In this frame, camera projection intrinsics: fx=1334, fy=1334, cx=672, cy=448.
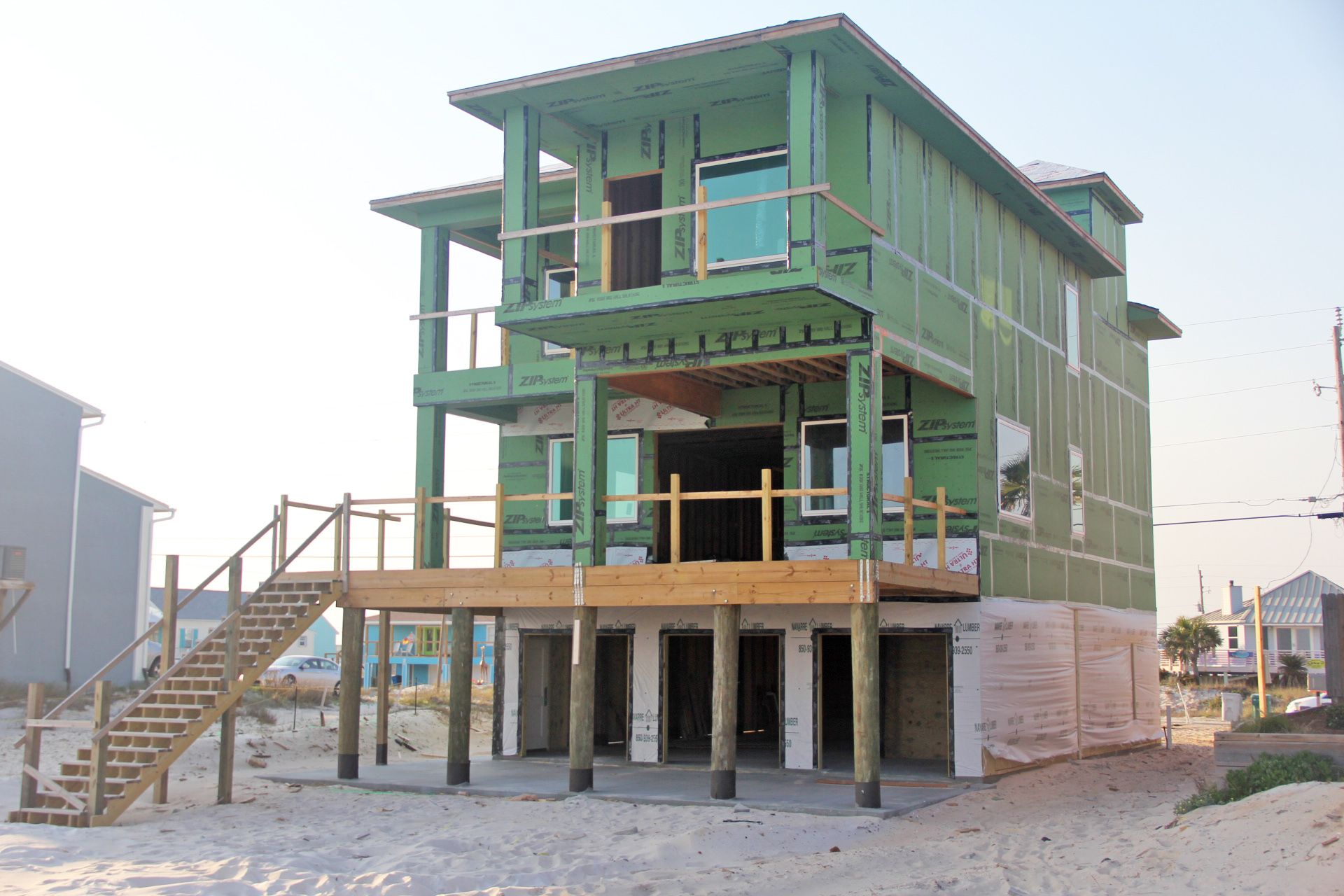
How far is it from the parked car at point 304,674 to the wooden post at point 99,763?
950 inches

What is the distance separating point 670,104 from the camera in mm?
17922

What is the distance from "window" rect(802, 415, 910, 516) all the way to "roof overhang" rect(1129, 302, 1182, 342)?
33.1 feet

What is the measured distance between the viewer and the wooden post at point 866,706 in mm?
15070

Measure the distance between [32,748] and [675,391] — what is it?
945 cm

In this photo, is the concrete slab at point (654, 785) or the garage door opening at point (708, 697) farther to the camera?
the garage door opening at point (708, 697)

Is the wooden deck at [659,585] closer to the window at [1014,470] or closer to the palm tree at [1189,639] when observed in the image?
the window at [1014,470]

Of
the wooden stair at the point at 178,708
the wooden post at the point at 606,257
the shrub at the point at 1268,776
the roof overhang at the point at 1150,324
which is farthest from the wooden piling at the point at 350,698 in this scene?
the roof overhang at the point at 1150,324

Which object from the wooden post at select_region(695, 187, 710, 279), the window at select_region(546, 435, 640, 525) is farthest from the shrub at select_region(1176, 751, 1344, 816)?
the window at select_region(546, 435, 640, 525)

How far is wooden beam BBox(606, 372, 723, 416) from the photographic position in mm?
18375

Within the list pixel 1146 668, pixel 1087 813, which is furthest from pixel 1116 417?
pixel 1087 813

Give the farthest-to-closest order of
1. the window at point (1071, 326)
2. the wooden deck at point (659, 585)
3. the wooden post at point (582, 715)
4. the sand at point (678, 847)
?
the window at point (1071, 326)
the wooden post at point (582, 715)
the wooden deck at point (659, 585)
the sand at point (678, 847)

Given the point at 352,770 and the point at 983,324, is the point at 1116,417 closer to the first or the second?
the point at 983,324

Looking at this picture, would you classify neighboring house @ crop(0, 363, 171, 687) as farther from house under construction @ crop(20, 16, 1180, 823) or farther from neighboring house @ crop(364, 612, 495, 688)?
neighboring house @ crop(364, 612, 495, 688)

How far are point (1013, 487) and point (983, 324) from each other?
8.51ft
